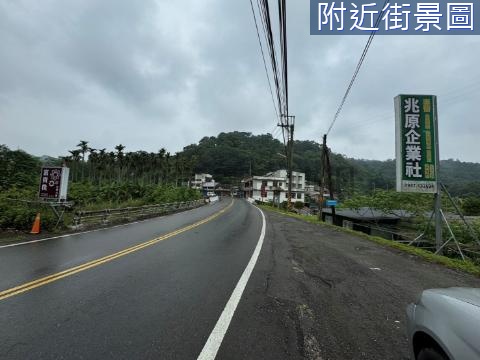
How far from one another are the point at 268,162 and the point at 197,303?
125m

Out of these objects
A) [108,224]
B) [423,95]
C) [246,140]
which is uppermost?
[246,140]

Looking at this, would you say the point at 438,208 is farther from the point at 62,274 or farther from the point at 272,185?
the point at 272,185

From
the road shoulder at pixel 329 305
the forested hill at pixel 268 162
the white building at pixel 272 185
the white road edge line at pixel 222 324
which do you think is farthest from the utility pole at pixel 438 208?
the white building at pixel 272 185

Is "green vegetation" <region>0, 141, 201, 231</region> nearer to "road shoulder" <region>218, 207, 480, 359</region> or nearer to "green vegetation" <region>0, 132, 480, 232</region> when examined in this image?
"green vegetation" <region>0, 132, 480, 232</region>

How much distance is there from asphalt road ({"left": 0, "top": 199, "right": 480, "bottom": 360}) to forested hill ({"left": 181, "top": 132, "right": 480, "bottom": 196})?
6556 centimetres

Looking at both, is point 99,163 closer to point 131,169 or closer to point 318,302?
point 131,169

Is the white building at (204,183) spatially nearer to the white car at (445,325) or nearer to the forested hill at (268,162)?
the forested hill at (268,162)

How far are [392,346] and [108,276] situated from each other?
5.33 meters

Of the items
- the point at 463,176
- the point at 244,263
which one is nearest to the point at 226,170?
the point at 463,176

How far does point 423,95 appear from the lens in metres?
13.6

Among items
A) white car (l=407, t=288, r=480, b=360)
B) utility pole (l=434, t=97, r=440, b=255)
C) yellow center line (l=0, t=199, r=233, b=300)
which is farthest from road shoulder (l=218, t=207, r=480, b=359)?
yellow center line (l=0, t=199, r=233, b=300)

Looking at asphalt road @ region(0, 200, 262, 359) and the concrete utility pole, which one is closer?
asphalt road @ region(0, 200, 262, 359)

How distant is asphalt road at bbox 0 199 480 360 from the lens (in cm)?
387

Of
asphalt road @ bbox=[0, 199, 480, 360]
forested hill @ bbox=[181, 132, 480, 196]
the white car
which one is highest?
forested hill @ bbox=[181, 132, 480, 196]
